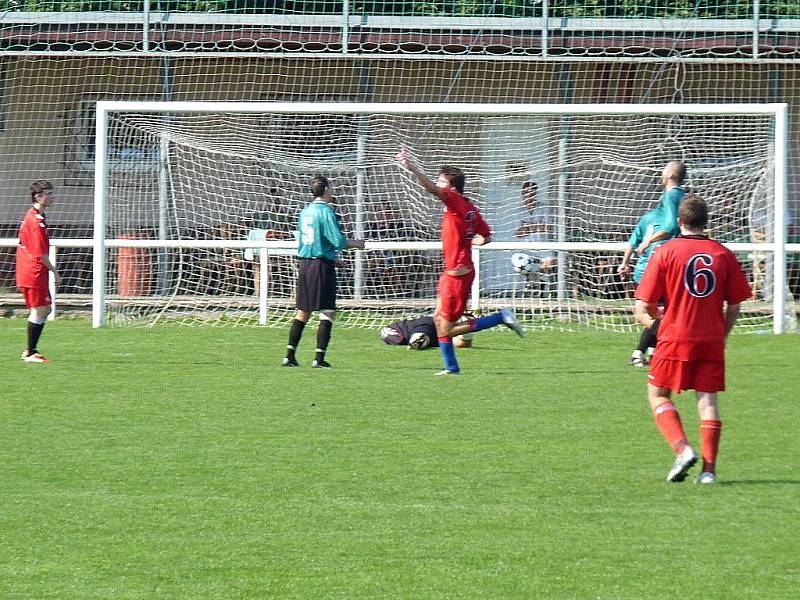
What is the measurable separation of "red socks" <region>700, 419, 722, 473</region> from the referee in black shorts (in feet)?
18.4

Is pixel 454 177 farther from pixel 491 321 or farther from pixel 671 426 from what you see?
pixel 671 426

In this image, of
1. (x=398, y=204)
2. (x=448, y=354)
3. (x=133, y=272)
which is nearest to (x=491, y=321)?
(x=448, y=354)

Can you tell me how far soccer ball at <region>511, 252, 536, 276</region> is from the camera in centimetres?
1664

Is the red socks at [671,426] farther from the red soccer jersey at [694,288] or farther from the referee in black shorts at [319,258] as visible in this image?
the referee in black shorts at [319,258]

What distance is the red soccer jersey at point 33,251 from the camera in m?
12.0

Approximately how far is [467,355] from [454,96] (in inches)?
343

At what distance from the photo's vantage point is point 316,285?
11.7 meters

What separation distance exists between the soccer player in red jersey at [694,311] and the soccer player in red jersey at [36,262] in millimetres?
7004

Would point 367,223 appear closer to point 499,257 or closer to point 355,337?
point 499,257

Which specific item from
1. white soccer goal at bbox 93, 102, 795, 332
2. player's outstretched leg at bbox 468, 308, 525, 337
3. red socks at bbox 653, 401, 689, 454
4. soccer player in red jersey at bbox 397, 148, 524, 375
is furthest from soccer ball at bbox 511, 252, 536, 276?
red socks at bbox 653, 401, 689, 454

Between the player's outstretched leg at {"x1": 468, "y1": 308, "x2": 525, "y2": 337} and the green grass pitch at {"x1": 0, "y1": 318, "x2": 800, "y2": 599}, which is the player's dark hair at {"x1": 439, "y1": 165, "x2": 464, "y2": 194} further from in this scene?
the green grass pitch at {"x1": 0, "y1": 318, "x2": 800, "y2": 599}

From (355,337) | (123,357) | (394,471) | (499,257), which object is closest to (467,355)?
(355,337)

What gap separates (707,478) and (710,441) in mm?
198

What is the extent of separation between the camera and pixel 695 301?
6586 mm
